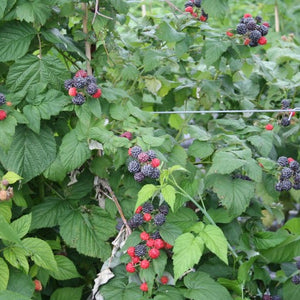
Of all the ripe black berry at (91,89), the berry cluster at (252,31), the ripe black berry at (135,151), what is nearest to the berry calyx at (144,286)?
the ripe black berry at (135,151)

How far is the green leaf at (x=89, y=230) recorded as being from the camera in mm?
2086

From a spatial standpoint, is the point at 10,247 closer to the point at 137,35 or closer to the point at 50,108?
the point at 50,108

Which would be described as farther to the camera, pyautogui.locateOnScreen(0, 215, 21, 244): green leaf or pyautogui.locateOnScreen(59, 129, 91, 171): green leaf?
pyautogui.locateOnScreen(59, 129, 91, 171): green leaf

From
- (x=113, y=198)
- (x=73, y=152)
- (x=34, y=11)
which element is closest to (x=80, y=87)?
(x=73, y=152)

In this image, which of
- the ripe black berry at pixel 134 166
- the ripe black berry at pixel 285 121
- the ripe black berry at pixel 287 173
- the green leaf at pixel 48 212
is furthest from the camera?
the ripe black berry at pixel 285 121

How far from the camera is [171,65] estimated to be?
2.67 metres

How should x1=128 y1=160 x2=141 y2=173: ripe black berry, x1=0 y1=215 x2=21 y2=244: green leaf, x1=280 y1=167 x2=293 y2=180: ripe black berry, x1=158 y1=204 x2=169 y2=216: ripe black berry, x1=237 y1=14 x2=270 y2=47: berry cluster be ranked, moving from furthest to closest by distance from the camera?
1. x1=237 y1=14 x2=270 y2=47: berry cluster
2. x1=280 y1=167 x2=293 y2=180: ripe black berry
3. x1=158 y1=204 x2=169 y2=216: ripe black berry
4. x1=128 y1=160 x2=141 y2=173: ripe black berry
5. x1=0 y1=215 x2=21 y2=244: green leaf

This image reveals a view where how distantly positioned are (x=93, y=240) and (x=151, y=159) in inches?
18.4

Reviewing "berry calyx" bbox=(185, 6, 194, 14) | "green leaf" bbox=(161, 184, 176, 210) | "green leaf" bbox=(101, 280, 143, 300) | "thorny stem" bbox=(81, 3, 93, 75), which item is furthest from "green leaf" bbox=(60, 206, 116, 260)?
"berry calyx" bbox=(185, 6, 194, 14)

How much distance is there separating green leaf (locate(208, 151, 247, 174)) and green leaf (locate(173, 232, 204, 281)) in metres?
0.30

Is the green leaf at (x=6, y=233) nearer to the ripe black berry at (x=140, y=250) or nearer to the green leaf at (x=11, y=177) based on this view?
the green leaf at (x=11, y=177)

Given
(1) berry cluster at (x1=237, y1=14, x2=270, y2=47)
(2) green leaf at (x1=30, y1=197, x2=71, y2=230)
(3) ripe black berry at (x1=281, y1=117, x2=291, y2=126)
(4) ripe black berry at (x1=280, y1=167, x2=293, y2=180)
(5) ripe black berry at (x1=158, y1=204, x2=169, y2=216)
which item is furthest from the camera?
(3) ripe black berry at (x1=281, y1=117, x2=291, y2=126)

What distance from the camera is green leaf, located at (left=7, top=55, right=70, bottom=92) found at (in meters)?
2.06

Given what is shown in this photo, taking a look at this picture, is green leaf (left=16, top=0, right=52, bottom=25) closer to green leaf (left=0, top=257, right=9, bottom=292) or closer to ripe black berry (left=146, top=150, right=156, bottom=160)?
ripe black berry (left=146, top=150, right=156, bottom=160)
